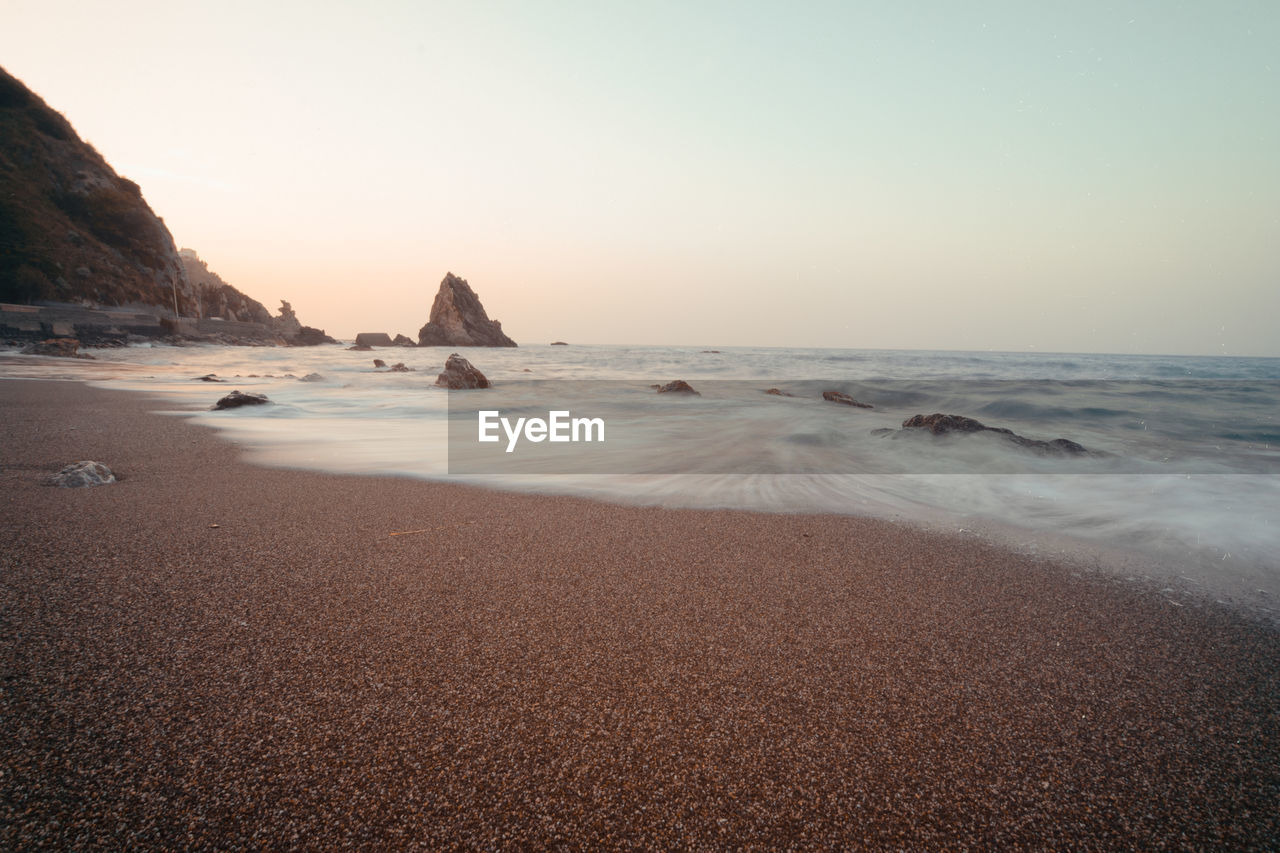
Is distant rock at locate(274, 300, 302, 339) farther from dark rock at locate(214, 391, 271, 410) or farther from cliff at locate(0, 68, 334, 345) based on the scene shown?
dark rock at locate(214, 391, 271, 410)

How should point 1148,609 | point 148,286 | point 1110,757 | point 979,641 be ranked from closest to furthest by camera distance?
point 1110,757, point 979,641, point 1148,609, point 148,286

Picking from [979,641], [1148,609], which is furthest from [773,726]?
[1148,609]

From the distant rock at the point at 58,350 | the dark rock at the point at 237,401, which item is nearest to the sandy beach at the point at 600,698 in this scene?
the dark rock at the point at 237,401

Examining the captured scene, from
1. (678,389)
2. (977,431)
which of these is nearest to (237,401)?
(678,389)

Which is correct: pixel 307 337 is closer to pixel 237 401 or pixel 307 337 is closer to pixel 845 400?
pixel 237 401

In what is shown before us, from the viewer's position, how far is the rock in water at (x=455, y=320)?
72.0 meters

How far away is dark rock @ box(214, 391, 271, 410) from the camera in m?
7.26

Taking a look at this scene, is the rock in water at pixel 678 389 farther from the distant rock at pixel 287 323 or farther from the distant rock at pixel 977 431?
the distant rock at pixel 287 323

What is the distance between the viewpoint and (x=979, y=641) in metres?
1.74

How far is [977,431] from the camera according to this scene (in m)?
6.47

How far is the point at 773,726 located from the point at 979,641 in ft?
3.06

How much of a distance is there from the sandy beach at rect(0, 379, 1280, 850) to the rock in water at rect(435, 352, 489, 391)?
9701 millimetres

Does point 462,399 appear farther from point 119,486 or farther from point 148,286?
point 148,286

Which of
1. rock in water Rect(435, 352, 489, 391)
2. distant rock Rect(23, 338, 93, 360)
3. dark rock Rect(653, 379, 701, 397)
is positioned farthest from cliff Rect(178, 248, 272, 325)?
dark rock Rect(653, 379, 701, 397)
